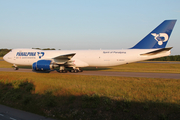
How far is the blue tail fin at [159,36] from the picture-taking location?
925 inches

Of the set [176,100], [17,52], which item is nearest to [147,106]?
[176,100]

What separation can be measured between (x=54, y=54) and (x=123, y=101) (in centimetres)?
1998

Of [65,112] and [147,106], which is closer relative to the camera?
[147,106]

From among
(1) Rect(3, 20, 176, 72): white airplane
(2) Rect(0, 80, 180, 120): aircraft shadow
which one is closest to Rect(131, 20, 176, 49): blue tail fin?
(1) Rect(3, 20, 176, 72): white airplane

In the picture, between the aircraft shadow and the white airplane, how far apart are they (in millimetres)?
10669

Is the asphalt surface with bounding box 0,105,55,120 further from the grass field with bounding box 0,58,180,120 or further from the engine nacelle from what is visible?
the engine nacelle

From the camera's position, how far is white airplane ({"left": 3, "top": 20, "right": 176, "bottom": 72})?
923 inches

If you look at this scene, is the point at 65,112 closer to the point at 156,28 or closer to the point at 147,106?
the point at 147,106

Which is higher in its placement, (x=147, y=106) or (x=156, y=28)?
(x=156, y=28)

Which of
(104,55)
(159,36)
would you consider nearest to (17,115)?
(104,55)

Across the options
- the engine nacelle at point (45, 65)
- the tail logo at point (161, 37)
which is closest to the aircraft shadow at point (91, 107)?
the engine nacelle at point (45, 65)

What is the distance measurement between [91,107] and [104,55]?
52.7 ft

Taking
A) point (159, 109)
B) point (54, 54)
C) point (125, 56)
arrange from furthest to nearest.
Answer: point (54, 54) < point (125, 56) < point (159, 109)

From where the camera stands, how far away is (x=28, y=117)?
990cm
